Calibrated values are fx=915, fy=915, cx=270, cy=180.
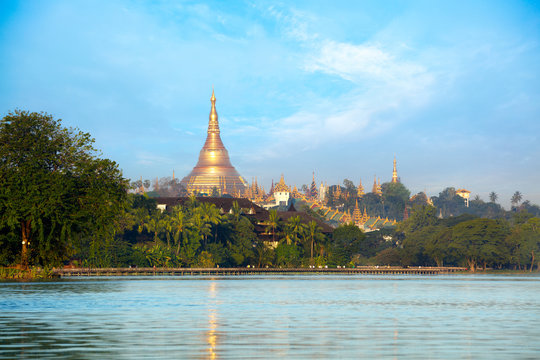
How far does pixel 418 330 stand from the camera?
26.7m

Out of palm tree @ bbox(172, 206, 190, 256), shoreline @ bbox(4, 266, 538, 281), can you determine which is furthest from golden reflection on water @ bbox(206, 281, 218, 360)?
palm tree @ bbox(172, 206, 190, 256)

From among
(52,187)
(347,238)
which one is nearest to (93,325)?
(52,187)

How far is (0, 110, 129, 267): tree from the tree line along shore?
76mm

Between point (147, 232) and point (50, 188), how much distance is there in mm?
59631

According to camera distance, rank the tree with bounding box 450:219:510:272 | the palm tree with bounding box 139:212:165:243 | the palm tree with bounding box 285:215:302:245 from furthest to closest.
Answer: the tree with bounding box 450:219:510:272 → the palm tree with bounding box 285:215:302:245 → the palm tree with bounding box 139:212:165:243

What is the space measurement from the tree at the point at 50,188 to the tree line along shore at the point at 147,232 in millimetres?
76

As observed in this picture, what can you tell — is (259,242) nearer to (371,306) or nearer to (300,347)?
(371,306)

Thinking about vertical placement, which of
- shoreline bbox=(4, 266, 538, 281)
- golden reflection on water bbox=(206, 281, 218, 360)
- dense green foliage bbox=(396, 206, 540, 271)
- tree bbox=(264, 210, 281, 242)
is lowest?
golden reflection on water bbox=(206, 281, 218, 360)

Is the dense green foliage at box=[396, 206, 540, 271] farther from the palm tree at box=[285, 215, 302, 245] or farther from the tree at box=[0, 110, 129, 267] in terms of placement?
the tree at box=[0, 110, 129, 267]

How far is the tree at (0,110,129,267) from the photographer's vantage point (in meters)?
57.5

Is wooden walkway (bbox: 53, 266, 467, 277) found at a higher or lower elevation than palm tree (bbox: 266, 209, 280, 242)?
lower

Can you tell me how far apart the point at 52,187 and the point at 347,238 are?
89.7m

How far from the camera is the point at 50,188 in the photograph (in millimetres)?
58344

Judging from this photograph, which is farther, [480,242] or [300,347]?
[480,242]
